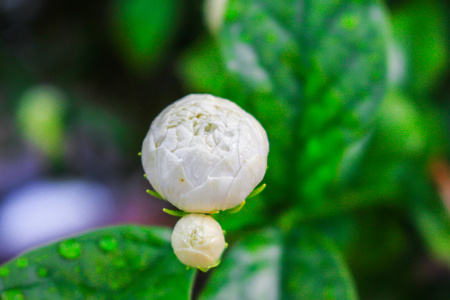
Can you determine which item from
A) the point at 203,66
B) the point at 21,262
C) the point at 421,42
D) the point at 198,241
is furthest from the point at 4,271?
the point at 421,42

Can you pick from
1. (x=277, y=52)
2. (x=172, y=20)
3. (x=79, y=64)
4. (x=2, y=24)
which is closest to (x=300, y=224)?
(x=277, y=52)

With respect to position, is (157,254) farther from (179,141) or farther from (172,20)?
(172,20)

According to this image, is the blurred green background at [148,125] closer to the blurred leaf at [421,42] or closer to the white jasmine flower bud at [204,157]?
the blurred leaf at [421,42]

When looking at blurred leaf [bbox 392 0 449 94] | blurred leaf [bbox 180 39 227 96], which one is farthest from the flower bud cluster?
blurred leaf [bbox 392 0 449 94]

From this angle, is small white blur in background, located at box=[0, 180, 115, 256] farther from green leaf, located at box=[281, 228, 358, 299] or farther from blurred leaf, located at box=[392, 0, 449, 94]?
blurred leaf, located at box=[392, 0, 449, 94]

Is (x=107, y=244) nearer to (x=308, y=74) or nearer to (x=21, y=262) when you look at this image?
(x=21, y=262)

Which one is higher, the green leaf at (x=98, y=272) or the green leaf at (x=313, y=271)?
the green leaf at (x=98, y=272)

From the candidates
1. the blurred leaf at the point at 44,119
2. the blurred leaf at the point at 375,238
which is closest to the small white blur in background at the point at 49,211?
the blurred leaf at the point at 44,119
